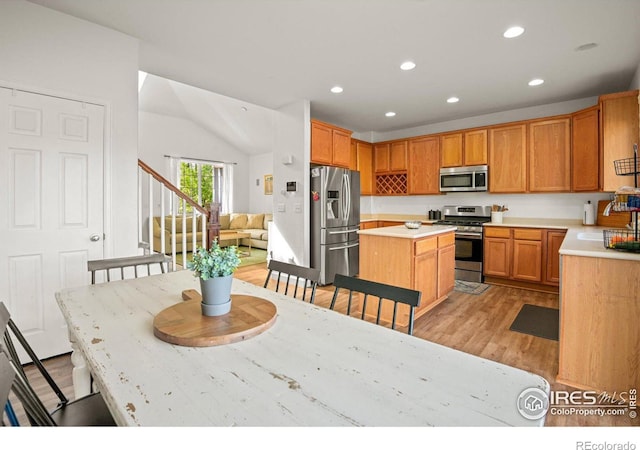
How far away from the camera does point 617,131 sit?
3428mm

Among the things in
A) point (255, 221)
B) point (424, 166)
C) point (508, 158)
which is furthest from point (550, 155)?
point (255, 221)

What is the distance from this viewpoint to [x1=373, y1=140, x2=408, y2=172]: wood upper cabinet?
227 inches

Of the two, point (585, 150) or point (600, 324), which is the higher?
point (585, 150)

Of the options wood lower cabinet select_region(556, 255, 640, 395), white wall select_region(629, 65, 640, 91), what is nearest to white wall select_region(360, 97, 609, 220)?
white wall select_region(629, 65, 640, 91)

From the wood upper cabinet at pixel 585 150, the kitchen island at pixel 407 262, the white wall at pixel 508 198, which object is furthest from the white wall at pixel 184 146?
the wood upper cabinet at pixel 585 150

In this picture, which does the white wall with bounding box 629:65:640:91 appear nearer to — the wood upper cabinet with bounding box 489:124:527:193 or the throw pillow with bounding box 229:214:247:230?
the wood upper cabinet with bounding box 489:124:527:193

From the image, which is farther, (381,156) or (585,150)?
(381,156)

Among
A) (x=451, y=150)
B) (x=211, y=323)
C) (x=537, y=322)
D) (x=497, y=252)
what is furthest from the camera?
(x=451, y=150)

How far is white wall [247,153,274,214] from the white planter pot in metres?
7.88

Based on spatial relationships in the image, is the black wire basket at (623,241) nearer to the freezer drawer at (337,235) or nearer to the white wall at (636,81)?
the white wall at (636,81)

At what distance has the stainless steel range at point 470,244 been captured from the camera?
4.71 m

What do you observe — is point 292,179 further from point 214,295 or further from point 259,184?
point 259,184

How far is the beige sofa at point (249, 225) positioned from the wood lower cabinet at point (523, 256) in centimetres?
483

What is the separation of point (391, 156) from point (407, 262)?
3.30 metres
